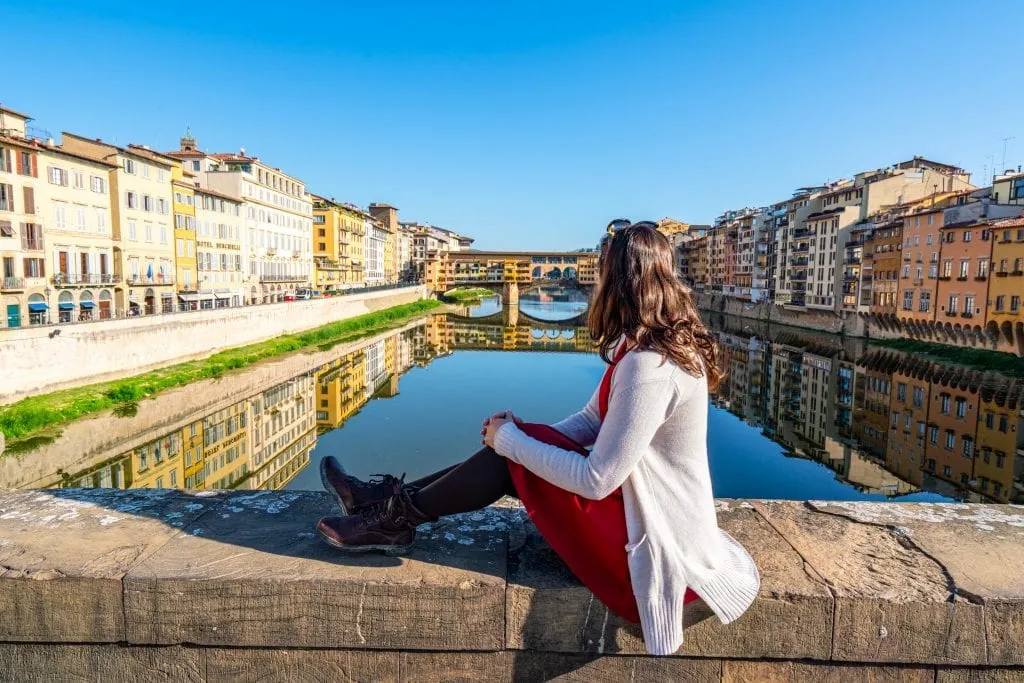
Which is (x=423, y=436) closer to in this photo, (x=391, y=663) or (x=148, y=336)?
(x=148, y=336)

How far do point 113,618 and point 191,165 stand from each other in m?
41.9

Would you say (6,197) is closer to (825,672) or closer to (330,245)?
(825,672)

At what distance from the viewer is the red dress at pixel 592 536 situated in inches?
64.2

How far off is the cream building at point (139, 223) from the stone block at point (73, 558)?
29.2 metres

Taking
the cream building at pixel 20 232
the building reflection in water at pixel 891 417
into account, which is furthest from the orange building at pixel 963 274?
the cream building at pixel 20 232

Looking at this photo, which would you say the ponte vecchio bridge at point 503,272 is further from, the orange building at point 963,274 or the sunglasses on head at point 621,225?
the sunglasses on head at point 621,225

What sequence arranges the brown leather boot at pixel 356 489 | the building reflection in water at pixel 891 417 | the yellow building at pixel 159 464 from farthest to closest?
the building reflection in water at pixel 891 417 < the yellow building at pixel 159 464 < the brown leather boot at pixel 356 489

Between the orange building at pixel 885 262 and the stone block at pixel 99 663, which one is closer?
the stone block at pixel 99 663

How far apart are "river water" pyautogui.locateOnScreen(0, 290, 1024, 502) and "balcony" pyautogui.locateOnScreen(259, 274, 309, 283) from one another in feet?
42.8

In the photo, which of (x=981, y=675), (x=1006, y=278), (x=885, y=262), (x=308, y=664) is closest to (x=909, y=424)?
(x=1006, y=278)

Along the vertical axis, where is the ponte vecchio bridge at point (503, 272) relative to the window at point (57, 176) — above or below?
below

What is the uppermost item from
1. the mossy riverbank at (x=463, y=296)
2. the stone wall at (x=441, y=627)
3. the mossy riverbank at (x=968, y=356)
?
the stone wall at (x=441, y=627)

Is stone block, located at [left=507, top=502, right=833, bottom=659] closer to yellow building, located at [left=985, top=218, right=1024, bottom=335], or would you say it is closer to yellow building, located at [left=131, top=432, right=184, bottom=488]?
yellow building, located at [left=131, top=432, right=184, bottom=488]

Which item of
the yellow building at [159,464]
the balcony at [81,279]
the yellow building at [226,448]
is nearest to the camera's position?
the yellow building at [159,464]
